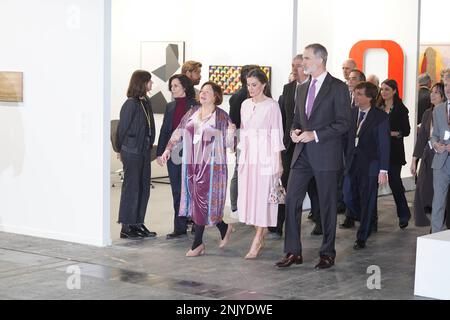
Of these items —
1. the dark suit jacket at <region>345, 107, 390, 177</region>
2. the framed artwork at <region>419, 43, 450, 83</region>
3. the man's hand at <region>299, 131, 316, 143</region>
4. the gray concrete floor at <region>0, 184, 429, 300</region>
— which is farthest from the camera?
the framed artwork at <region>419, 43, 450, 83</region>

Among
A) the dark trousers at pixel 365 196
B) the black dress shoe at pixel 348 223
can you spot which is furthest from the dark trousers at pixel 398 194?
the dark trousers at pixel 365 196

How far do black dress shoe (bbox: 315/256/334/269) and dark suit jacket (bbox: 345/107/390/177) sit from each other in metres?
1.44

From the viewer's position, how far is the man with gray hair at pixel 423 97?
40.0 ft

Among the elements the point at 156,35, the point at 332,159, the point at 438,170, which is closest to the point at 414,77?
the point at 156,35

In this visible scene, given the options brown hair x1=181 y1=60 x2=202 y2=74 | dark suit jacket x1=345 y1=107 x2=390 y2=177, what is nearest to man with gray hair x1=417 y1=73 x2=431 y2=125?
dark suit jacket x1=345 y1=107 x2=390 y2=177

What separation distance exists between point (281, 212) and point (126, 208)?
1.59 meters

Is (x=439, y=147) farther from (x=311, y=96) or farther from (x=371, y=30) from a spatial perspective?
(x=371, y=30)


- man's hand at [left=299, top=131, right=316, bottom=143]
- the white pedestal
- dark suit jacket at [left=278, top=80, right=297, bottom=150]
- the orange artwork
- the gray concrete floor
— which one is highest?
the orange artwork

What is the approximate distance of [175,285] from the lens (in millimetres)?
6375

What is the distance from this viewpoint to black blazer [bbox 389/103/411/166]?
382 inches

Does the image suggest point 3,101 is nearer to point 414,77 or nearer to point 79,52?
point 79,52

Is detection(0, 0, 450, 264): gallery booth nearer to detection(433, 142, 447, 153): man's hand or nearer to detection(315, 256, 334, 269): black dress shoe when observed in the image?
detection(315, 256, 334, 269): black dress shoe

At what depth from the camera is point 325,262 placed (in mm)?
7109

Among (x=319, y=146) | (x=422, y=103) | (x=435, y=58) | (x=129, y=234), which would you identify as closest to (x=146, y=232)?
(x=129, y=234)
